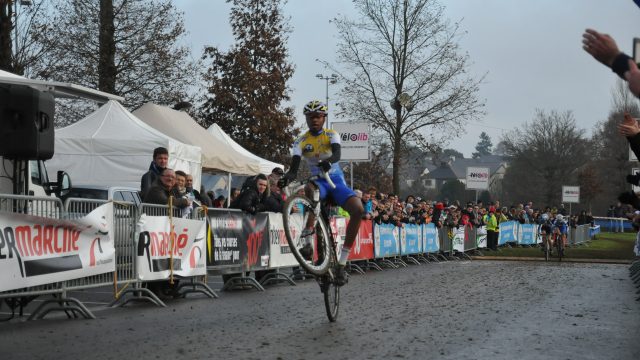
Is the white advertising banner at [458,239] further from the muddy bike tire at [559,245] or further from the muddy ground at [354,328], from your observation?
the muddy ground at [354,328]

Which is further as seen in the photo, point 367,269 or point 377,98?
point 377,98

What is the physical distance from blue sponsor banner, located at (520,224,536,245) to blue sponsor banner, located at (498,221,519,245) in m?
1.47

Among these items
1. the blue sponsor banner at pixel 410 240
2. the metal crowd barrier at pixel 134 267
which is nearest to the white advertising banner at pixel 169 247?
the metal crowd barrier at pixel 134 267

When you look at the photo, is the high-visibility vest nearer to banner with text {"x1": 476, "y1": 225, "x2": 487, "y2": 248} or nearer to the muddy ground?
banner with text {"x1": 476, "y1": 225, "x2": 487, "y2": 248}

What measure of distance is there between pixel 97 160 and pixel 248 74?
65.8 ft

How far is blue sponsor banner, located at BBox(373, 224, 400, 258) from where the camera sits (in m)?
23.2

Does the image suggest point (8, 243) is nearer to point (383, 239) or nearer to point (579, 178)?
point (383, 239)

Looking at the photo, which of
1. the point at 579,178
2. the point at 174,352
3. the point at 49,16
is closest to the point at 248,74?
the point at 49,16

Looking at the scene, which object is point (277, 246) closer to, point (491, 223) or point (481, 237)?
point (481, 237)

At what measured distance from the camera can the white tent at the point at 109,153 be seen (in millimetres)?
21578

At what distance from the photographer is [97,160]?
2170cm

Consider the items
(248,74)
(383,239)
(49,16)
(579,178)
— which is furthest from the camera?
(579,178)

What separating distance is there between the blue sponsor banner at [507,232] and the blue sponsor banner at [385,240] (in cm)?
1825

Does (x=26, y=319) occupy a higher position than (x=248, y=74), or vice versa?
(x=248, y=74)
